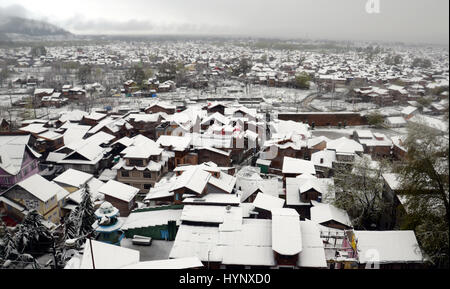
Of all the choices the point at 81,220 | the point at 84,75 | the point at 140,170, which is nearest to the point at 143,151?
the point at 140,170

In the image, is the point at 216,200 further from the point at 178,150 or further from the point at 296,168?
the point at 178,150

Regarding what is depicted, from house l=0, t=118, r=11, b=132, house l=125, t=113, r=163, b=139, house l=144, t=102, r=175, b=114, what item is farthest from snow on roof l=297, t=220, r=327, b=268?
house l=0, t=118, r=11, b=132

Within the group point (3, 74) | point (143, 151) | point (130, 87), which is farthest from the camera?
point (3, 74)

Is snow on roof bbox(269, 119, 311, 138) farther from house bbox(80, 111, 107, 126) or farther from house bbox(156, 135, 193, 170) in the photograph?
house bbox(80, 111, 107, 126)

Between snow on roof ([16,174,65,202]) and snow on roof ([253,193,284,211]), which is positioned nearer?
snow on roof ([253,193,284,211])

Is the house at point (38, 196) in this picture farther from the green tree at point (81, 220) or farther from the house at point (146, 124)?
the house at point (146, 124)
